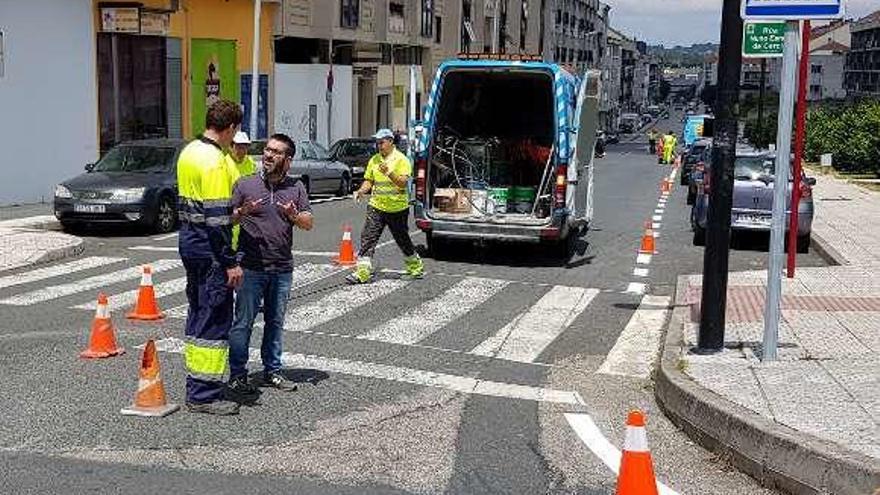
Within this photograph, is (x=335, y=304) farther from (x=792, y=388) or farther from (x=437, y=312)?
(x=792, y=388)

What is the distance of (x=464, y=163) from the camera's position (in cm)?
1566

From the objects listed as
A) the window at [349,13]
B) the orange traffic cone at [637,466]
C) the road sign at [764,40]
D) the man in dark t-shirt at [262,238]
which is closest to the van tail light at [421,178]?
the road sign at [764,40]

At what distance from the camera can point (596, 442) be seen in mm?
6543

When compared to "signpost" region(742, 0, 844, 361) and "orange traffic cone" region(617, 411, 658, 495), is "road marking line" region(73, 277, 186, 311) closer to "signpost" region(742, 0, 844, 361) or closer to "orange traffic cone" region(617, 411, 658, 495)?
"signpost" region(742, 0, 844, 361)

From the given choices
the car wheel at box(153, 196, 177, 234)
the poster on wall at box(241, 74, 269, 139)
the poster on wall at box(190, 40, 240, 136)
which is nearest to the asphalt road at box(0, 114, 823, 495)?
the car wheel at box(153, 196, 177, 234)

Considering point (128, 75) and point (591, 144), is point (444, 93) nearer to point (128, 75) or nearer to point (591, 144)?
point (591, 144)

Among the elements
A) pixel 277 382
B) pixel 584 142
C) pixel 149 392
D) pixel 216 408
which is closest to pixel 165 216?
pixel 584 142

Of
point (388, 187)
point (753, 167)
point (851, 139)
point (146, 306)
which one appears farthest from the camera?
point (851, 139)

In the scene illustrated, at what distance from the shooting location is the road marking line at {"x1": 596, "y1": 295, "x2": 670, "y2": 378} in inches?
344

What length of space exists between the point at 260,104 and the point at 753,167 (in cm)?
1972

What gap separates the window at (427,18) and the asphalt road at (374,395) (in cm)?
4094

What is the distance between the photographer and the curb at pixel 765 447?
5422 millimetres

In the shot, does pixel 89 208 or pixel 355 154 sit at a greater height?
pixel 355 154

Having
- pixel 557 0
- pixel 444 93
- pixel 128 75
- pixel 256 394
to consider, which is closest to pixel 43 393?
pixel 256 394
